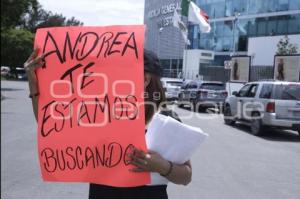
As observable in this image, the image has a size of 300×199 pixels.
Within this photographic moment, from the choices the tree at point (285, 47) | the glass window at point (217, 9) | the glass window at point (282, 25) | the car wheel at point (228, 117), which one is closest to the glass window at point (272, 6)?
the glass window at point (282, 25)

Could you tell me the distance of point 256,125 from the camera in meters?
16.1

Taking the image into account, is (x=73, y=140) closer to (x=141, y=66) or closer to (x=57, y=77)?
(x=57, y=77)

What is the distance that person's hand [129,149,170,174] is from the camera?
7.51 ft

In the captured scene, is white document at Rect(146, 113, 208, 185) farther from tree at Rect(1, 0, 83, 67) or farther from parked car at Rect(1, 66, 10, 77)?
parked car at Rect(1, 66, 10, 77)

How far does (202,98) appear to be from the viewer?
2628 cm

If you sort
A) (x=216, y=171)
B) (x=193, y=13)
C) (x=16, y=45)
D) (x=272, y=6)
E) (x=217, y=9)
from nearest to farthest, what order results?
1. (x=216, y=171)
2. (x=193, y=13)
3. (x=217, y=9)
4. (x=272, y=6)
5. (x=16, y=45)

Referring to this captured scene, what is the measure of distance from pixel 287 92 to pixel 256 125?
4.55 ft

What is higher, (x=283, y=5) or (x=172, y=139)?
(x=283, y=5)

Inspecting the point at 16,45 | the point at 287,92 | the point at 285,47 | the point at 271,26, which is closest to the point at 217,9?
the point at 285,47

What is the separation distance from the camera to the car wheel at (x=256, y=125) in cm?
1584

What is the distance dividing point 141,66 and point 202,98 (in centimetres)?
2404

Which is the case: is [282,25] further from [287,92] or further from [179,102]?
[287,92]

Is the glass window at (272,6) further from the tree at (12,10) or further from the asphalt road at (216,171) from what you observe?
the asphalt road at (216,171)

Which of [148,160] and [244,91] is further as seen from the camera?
[244,91]
